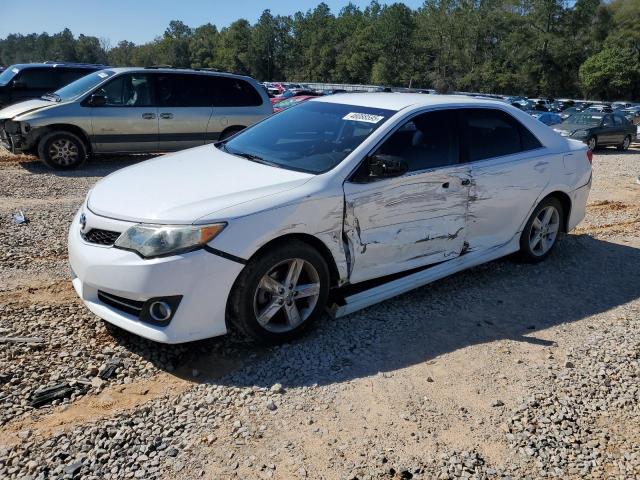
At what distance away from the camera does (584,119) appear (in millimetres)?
19672

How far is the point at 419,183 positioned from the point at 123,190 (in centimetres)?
217

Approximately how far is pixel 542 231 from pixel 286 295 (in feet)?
10.5

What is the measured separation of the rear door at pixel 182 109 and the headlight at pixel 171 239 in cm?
770

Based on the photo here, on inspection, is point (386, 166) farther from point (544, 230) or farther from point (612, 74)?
point (612, 74)

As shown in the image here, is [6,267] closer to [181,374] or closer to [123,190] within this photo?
[123,190]

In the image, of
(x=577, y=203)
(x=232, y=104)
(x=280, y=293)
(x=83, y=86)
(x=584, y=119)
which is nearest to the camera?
(x=280, y=293)

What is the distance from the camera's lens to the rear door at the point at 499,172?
4727 mm

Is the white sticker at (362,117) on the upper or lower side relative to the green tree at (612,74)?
lower

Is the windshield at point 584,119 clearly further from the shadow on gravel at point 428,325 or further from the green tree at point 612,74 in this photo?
the green tree at point 612,74

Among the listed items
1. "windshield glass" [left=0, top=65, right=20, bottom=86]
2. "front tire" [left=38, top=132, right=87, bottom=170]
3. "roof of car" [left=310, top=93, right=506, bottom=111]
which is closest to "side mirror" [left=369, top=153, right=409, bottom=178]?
"roof of car" [left=310, top=93, right=506, bottom=111]

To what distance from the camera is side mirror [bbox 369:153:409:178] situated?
3922 mm

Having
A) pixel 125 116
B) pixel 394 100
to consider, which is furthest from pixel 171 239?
pixel 125 116

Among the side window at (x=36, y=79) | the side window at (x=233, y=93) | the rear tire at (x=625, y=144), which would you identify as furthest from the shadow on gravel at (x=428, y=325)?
the rear tire at (x=625, y=144)

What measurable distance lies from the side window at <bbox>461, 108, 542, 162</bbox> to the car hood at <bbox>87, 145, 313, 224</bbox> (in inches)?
69.1
